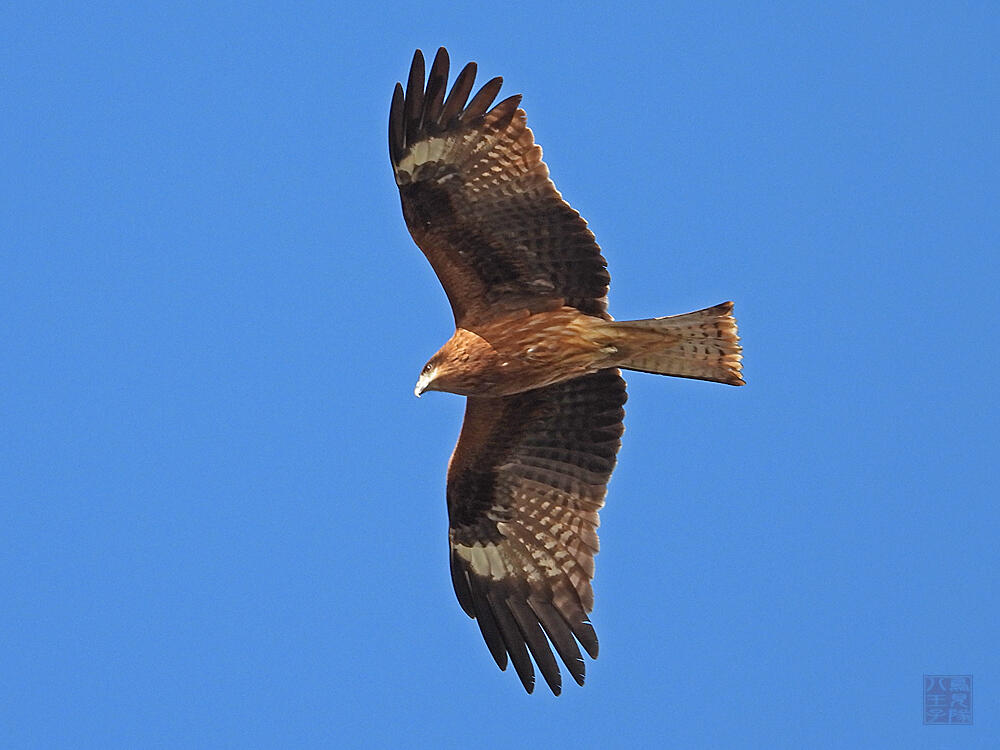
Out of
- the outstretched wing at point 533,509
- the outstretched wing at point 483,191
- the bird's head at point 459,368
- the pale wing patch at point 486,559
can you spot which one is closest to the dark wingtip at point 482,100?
the outstretched wing at point 483,191

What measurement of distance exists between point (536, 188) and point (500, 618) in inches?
118

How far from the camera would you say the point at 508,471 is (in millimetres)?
11312

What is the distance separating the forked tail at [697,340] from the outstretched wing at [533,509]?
635 millimetres

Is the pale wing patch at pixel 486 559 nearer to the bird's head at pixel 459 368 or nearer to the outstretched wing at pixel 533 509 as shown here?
the outstretched wing at pixel 533 509

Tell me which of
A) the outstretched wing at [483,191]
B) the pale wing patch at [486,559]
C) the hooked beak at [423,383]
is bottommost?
the pale wing patch at [486,559]

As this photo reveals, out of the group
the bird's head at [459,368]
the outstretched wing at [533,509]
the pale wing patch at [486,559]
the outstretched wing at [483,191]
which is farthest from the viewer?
the pale wing patch at [486,559]

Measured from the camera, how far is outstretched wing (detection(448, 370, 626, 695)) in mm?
11008

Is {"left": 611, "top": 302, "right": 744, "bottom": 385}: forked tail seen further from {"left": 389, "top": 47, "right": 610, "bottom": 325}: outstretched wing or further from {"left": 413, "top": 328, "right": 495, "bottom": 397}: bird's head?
{"left": 413, "top": 328, "right": 495, "bottom": 397}: bird's head

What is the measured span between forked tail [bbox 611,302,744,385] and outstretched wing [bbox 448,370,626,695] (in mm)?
635

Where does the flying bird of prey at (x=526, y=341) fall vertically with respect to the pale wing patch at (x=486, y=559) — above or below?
above

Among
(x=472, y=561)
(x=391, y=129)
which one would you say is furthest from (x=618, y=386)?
(x=391, y=129)

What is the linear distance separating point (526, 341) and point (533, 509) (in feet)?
4.96

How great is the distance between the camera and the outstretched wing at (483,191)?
1010 centimetres

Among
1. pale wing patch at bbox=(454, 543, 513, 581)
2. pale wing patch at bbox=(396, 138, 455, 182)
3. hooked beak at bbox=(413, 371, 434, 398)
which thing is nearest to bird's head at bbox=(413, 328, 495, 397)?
hooked beak at bbox=(413, 371, 434, 398)
